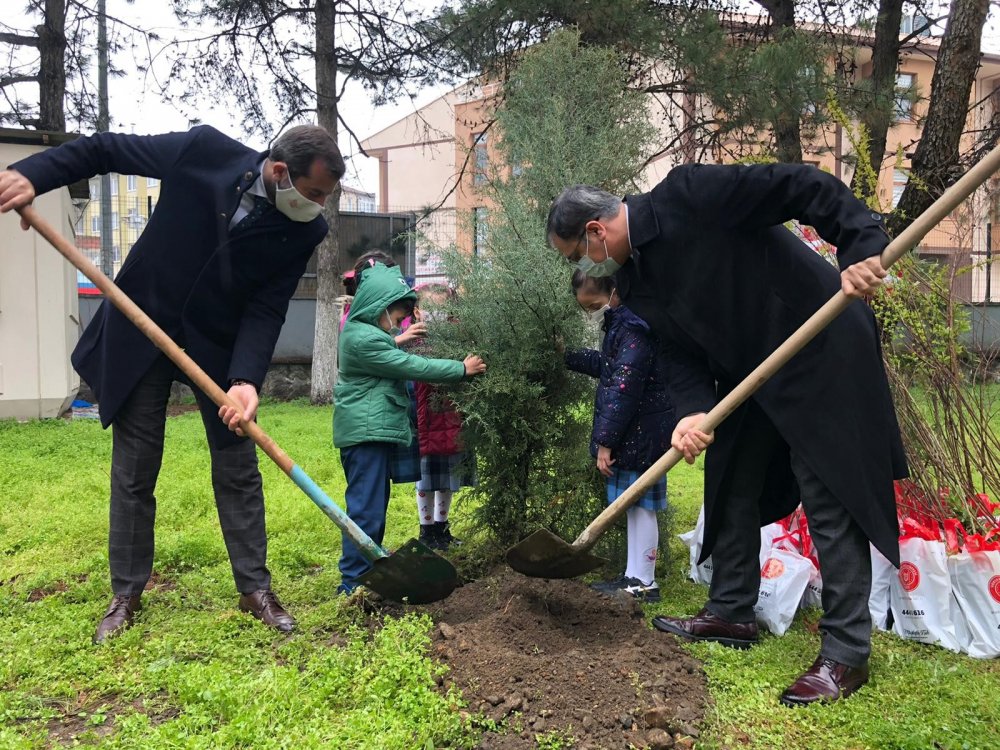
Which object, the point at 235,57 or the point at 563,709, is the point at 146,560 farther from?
the point at 235,57

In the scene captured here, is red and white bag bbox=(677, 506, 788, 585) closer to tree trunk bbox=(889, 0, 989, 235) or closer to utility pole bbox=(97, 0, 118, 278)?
tree trunk bbox=(889, 0, 989, 235)

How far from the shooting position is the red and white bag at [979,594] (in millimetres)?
3209

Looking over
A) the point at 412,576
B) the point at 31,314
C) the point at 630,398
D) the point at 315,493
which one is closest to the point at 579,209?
the point at 630,398

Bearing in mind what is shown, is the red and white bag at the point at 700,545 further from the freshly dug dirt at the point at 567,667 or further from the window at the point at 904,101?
the window at the point at 904,101

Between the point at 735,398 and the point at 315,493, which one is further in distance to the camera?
the point at 315,493

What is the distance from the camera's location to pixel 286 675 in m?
2.84

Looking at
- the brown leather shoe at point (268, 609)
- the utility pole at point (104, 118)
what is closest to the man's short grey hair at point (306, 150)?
the brown leather shoe at point (268, 609)

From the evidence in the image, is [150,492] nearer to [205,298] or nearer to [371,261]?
[205,298]

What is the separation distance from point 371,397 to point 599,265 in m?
1.33

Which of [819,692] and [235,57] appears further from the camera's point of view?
[235,57]

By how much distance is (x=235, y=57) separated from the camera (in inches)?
442

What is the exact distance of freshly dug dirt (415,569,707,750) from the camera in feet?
8.13

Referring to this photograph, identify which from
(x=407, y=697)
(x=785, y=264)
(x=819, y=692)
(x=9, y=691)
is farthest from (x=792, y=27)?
(x=9, y=691)

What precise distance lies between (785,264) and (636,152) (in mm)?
2142
